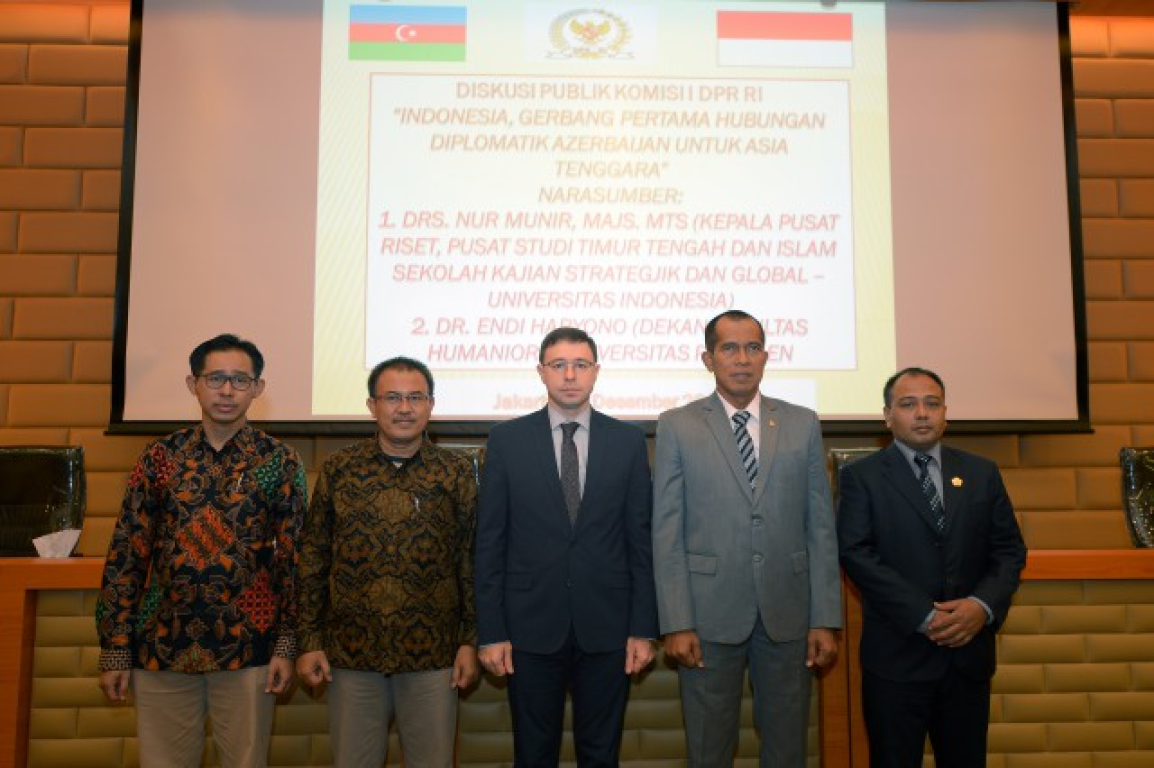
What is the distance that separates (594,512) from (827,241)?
1.87 m

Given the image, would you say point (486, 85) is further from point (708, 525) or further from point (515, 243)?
point (708, 525)

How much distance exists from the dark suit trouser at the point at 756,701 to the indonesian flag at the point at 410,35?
8.78ft

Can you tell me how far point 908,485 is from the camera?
2.31 meters

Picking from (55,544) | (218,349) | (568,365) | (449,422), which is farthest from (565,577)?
(55,544)

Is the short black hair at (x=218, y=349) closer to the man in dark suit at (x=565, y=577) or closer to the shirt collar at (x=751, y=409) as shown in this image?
the man in dark suit at (x=565, y=577)

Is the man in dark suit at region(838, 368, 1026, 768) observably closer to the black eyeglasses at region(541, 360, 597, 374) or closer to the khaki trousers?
the black eyeglasses at region(541, 360, 597, 374)

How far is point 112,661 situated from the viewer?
6.78 ft

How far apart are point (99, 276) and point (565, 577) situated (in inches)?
113

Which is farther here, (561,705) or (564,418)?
(564,418)

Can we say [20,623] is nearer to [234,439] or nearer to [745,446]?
[234,439]

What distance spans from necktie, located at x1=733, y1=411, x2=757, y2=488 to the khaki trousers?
1445 millimetres

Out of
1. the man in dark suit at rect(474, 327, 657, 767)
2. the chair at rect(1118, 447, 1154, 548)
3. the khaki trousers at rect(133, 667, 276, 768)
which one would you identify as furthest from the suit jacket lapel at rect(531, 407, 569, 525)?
the chair at rect(1118, 447, 1154, 548)

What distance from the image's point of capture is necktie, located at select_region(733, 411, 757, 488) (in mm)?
2287

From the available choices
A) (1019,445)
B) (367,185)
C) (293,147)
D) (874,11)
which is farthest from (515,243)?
(1019,445)
